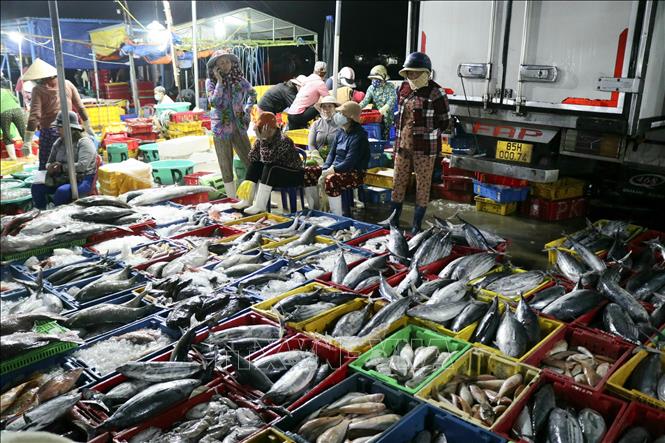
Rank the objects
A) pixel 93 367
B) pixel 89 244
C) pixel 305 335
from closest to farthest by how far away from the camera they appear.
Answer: pixel 93 367 → pixel 305 335 → pixel 89 244

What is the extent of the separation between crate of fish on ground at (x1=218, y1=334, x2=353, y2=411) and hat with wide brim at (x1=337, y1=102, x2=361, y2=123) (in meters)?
3.63

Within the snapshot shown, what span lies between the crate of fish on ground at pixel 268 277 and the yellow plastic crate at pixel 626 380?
2.19 metres

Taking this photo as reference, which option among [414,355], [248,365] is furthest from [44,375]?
[414,355]

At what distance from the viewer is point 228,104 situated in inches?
273

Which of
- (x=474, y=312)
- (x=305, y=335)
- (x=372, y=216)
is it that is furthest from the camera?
(x=372, y=216)

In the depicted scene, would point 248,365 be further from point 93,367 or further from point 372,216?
point 372,216

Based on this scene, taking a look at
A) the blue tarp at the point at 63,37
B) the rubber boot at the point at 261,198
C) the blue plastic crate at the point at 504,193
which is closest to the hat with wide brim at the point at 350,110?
the rubber boot at the point at 261,198

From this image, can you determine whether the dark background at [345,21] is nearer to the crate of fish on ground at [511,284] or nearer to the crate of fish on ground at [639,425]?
the crate of fish on ground at [511,284]

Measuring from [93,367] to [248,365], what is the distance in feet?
3.09

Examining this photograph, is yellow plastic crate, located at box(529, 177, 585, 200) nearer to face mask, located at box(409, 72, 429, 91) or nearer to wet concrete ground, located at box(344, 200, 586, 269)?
wet concrete ground, located at box(344, 200, 586, 269)

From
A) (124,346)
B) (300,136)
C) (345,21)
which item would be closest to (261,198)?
(300,136)

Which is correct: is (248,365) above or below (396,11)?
below

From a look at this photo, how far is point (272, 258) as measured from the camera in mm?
4574

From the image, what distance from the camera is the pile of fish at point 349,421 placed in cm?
238
